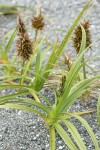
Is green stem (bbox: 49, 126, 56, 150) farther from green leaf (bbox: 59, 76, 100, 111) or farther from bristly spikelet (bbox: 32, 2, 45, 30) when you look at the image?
bristly spikelet (bbox: 32, 2, 45, 30)

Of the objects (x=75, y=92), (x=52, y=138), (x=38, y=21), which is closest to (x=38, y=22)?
(x=38, y=21)

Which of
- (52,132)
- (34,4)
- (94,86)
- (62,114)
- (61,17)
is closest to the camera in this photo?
(52,132)

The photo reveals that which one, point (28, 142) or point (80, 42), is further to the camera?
point (80, 42)

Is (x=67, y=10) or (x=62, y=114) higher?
(x=67, y=10)

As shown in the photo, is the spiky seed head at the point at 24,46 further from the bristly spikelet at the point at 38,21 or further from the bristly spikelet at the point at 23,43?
the bristly spikelet at the point at 38,21

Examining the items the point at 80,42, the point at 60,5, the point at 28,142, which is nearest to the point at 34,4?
the point at 60,5

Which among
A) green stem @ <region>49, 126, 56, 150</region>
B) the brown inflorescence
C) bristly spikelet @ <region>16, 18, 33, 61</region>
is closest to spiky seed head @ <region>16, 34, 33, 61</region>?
bristly spikelet @ <region>16, 18, 33, 61</region>

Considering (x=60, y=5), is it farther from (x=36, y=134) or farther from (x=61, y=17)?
(x=36, y=134)
